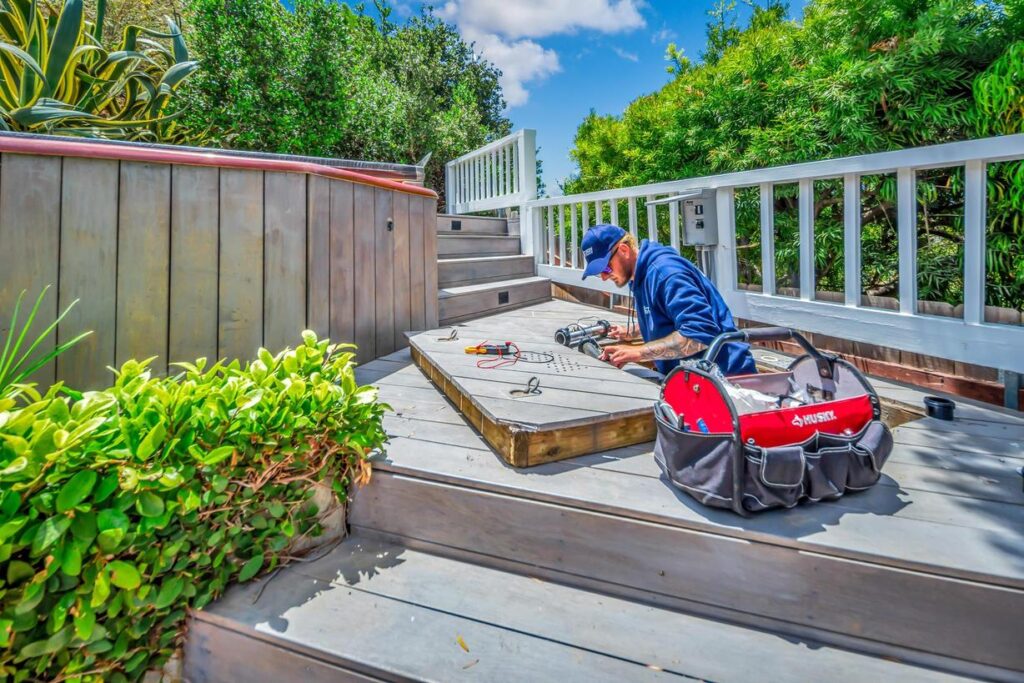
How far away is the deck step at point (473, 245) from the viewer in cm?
422

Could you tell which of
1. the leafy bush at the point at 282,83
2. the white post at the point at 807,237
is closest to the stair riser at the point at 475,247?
the white post at the point at 807,237

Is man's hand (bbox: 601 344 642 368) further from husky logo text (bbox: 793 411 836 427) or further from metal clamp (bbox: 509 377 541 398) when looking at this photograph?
husky logo text (bbox: 793 411 836 427)

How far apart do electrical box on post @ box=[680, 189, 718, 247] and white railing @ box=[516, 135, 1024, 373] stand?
3 centimetres

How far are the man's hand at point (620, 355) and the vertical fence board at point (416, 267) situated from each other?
4.53 ft

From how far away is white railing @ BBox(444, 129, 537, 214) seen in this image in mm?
4879

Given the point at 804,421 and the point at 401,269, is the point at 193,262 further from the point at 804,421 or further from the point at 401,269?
the point at 804,421

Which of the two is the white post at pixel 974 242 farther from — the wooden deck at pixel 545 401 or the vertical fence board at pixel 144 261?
the vertical fence board at pixel 144 261

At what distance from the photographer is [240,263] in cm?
203

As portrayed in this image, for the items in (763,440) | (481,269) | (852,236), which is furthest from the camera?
(481,269)

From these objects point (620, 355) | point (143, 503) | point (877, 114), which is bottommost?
point (143, 503)

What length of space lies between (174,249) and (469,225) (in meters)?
3.39

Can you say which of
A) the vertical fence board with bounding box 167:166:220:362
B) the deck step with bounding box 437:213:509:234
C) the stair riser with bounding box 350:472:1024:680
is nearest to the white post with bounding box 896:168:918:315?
the stair riser with bounding box 350:472:1024:680

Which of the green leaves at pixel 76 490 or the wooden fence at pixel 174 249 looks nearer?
the green leaves at pixel 76 490

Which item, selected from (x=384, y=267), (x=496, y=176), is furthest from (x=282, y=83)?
(x=384, y=267)
